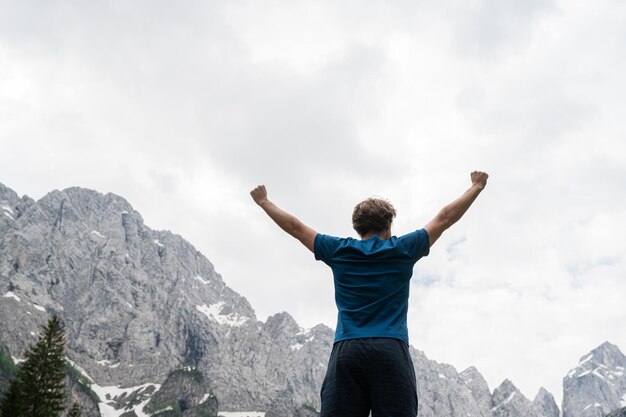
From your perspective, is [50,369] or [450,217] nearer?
[450,217]

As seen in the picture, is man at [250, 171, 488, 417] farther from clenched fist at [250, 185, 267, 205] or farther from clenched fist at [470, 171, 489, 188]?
clenched fist at [250, 185, 267, 205]

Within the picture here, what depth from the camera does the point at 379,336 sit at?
4.89 meters

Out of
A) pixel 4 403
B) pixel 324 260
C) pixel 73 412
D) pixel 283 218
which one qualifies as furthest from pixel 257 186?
pixel 4 403

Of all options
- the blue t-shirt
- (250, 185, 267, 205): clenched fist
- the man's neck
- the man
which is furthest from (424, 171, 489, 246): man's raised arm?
(250, 185, 267, 205): clenched fist

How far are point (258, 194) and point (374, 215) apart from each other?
4.15 ft

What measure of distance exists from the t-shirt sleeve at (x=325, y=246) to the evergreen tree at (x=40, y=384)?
5572 cm

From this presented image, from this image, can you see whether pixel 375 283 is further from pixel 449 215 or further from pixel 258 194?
pixel 258 194

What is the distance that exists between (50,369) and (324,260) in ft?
197

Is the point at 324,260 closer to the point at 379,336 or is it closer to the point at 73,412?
the point at 379,336

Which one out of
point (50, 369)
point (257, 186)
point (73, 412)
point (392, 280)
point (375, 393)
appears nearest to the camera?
point (375, 393)

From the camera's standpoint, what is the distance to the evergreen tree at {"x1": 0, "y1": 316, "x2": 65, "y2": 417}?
52469 mm

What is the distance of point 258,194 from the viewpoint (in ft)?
19.6

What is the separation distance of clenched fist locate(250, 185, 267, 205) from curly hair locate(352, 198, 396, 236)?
1.02 metres

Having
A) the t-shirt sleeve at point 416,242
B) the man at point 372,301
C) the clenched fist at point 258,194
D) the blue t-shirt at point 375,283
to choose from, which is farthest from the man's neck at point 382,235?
the clenched fist at point 258,194
